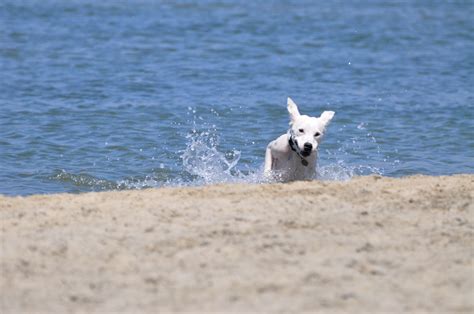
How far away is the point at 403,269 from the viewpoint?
612cm

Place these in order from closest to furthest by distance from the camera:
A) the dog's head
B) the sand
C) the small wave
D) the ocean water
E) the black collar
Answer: the sand < the dog's head < the black collar < the small wave < the ocean water

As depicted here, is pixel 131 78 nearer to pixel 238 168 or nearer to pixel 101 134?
Answer: pixel 101 134

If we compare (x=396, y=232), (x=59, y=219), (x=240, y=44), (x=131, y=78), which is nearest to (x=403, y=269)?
(x=396, y=232)

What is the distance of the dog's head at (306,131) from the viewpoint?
9.08 meters

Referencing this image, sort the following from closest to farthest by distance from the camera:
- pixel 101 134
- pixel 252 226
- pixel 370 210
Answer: pixel 252 226
pixel 370 210
pixel 101 134

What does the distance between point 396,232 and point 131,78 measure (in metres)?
10.3

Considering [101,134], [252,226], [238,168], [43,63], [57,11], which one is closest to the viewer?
[252,226]

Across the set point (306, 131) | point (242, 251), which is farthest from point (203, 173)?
point (242, 251)

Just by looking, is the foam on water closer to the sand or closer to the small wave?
the small wave

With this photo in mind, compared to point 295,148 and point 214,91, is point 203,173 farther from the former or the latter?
point 214,91

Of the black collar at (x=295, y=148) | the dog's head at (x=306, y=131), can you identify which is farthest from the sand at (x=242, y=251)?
the black collar at (x=295, y=148)

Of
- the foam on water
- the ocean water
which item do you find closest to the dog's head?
the foam on water

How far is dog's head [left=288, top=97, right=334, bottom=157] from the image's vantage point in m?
9.08

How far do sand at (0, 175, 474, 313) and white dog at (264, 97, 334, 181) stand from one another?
42.1 inches
